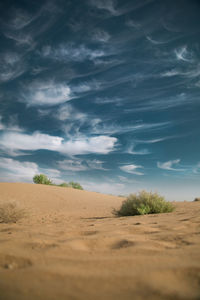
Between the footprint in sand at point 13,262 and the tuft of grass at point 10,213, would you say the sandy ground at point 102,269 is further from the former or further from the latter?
the tuft of grass at point 10,213

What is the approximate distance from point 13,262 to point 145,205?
5.78m

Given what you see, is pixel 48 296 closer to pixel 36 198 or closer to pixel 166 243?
pixel 166 243

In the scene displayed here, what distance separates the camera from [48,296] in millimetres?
1307

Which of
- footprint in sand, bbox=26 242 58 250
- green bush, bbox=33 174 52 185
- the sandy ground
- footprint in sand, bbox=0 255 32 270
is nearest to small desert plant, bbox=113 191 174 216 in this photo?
the sandy ground

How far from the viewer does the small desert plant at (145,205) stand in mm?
6906

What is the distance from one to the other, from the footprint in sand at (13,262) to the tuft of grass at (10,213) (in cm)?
434

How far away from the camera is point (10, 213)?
601cm

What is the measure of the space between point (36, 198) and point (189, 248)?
42.9 feet

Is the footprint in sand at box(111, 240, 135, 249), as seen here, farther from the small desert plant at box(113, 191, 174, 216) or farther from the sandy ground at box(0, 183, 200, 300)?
the small desert plant at box(113, 191, 174, 216)

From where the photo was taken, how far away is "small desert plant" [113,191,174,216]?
6.91 m

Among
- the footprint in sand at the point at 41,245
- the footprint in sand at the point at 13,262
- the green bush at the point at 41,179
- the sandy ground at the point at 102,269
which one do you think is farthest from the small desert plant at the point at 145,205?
the green bush at the point at 41,179

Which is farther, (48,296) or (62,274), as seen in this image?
(62,274)

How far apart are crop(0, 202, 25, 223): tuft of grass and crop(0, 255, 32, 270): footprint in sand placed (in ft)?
14.2

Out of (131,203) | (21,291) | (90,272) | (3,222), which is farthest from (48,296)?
(131,203)
